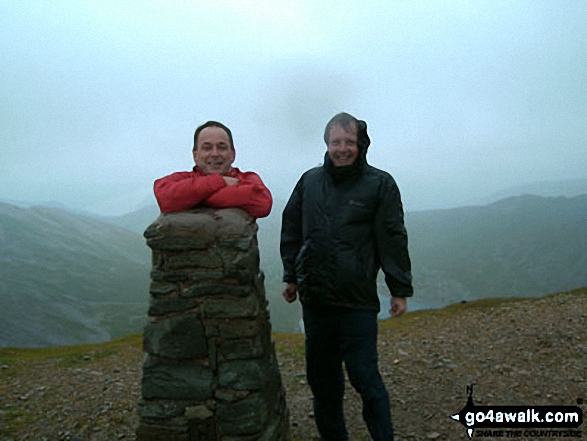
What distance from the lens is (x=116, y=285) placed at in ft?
562

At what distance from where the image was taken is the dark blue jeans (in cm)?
527

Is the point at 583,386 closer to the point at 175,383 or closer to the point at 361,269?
the point at 361,269

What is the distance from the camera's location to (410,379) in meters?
9.98

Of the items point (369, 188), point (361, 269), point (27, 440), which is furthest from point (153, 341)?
point (27, 440)

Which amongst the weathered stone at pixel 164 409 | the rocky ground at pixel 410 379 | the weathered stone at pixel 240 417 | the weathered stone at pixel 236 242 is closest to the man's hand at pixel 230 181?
the weathered stone at pixel 236 242

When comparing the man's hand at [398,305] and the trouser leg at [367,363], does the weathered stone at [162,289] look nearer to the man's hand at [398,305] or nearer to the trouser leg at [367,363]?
the trouser leg at [367,363]

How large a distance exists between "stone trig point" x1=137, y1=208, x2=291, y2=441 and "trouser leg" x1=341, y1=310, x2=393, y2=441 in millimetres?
1195

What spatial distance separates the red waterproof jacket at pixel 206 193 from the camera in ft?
17.5

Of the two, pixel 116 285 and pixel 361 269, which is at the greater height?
pixel 361 269

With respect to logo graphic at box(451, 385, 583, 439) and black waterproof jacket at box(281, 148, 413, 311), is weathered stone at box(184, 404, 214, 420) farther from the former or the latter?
logo graphic at box(451, 385, 583, 439)

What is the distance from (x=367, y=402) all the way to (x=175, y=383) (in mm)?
2558

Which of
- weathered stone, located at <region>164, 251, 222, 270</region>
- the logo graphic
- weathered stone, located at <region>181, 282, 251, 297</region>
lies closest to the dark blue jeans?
weathered stone, located at <region>181, 282, 251, 297</region>

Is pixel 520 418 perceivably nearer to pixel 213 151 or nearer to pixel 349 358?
pixel 349 358

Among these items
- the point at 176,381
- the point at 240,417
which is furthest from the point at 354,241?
the point at 176,381
